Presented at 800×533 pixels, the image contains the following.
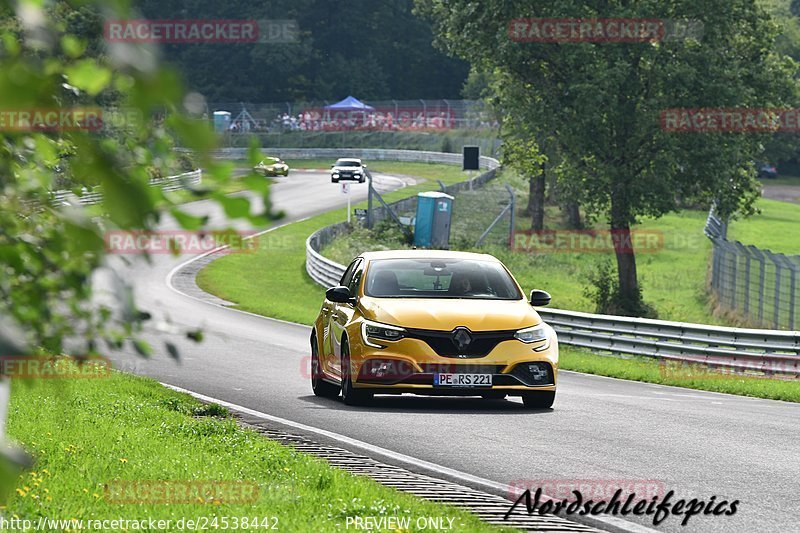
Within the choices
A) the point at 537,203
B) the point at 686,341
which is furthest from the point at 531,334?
the point at 537,203

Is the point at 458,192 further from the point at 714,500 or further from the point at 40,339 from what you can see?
the point at 40,339

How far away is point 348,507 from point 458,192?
58.4 m

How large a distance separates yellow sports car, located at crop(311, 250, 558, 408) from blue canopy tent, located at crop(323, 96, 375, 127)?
Result: 92001 mm

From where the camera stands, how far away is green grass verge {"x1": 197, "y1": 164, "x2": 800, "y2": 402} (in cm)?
2134

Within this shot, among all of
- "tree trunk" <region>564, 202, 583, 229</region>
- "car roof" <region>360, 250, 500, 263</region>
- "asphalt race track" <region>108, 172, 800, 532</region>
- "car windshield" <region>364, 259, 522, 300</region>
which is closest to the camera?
"asphalt race track" <region>108, 172, 800, 532</region>

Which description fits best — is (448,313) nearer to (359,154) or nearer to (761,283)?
(761,283)

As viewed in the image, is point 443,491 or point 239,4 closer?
point 443,491

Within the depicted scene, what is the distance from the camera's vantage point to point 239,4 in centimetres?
11731

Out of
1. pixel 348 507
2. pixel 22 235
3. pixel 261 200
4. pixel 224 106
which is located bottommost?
pixel 224 106

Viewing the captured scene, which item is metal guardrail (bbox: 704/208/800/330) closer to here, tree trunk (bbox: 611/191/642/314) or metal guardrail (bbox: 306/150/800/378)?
tree trunk (bbox: 611/191/642/314)

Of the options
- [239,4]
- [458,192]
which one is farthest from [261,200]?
[239,4]

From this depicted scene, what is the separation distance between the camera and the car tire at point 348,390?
14.2 meters

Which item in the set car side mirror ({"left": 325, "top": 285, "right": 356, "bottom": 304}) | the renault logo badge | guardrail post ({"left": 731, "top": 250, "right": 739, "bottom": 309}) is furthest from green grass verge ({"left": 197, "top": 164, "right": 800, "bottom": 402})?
car side mirror ({"left": 325, "top": 285, "right": 356, "bottom": 304})

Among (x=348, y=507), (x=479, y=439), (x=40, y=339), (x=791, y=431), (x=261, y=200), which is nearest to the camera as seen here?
(x=261, y=200)
